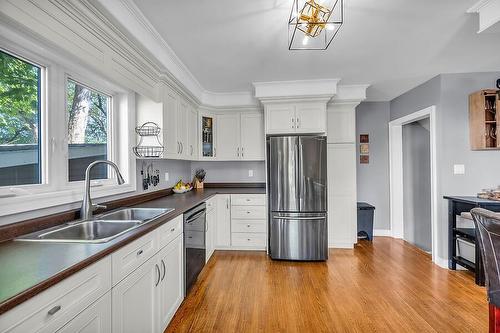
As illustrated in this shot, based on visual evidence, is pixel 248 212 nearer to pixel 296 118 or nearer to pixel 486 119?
pixel 296 118

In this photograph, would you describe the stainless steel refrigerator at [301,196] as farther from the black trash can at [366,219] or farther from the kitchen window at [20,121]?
the kitchen window at [20,121]

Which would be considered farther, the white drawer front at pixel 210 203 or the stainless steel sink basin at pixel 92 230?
the white drawer front at pixel 210 203

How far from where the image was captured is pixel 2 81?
1.35 m

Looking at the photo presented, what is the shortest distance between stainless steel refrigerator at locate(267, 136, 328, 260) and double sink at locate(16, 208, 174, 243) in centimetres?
162

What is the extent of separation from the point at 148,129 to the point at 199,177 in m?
1.72

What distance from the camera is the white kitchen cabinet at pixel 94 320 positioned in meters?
0.90

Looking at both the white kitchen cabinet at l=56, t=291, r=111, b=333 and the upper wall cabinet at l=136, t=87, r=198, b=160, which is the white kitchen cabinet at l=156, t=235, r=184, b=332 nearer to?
the white kitchen cabinet at l=56, t=291, r=111, b=333

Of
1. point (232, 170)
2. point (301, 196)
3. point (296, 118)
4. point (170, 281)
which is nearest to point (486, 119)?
point (296, 118)

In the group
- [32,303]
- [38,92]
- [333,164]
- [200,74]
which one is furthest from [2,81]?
[333,164]

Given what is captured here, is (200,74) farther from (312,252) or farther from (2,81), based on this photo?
(312,252)

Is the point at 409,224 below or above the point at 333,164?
below

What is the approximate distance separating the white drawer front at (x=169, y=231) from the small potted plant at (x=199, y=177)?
1.99m

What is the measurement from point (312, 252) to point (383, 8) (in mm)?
2677

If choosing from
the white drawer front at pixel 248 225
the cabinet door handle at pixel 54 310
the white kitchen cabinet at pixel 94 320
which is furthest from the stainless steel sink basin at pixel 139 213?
the white drawer front at pixel 248 225
